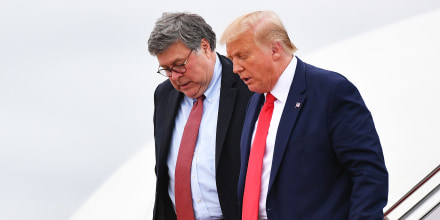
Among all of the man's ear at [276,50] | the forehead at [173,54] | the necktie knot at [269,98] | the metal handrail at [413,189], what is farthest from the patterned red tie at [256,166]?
the metal handrail at [413,189]

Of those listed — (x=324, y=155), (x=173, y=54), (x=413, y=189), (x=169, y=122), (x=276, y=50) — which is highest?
(x=276, y=50)

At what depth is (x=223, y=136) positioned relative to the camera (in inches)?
90.2

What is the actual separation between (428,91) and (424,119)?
0.67 feet

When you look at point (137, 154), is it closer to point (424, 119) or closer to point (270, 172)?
point (424, 119)

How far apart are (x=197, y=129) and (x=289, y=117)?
0.52 metres

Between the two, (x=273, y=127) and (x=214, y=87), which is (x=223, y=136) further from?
(x=273, y=127)

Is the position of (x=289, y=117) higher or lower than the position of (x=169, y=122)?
higher

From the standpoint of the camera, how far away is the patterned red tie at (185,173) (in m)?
2.32

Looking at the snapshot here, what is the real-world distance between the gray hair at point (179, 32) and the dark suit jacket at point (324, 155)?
1.71 ft

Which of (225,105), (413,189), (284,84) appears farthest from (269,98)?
(413,189)

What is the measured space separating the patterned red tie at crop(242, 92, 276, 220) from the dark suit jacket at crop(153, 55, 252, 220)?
18 centimetres

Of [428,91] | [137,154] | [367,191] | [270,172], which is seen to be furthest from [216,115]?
[137,154]

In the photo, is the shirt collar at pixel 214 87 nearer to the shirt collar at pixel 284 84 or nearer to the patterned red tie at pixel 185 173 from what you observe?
the patterned red tie at pixel 185 173

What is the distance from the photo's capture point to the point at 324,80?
190cm
